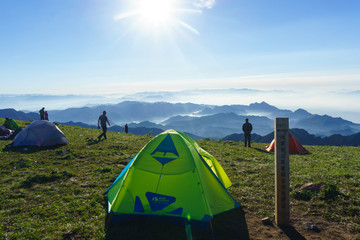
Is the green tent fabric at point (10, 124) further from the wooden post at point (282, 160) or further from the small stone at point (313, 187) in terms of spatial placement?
the small stone at point (313, 187)

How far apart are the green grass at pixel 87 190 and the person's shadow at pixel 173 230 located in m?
0.63

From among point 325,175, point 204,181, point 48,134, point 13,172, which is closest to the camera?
point 204,181

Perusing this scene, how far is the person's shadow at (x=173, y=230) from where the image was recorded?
6.86 m

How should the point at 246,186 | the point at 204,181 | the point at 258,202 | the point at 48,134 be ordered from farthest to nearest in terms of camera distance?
the point at 48,134 → the point at 246,186 → the point at 258,202 → the point at 204,181

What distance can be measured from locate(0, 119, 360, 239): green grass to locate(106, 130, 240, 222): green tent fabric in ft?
4.67

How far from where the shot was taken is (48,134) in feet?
63.1

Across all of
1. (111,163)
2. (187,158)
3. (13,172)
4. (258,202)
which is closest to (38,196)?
(13,172)

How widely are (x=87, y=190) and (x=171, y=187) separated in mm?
5323

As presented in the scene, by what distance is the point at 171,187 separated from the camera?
7.69 m

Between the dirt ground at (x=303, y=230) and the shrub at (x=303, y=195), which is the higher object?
the shrub at (x=303, y=195)

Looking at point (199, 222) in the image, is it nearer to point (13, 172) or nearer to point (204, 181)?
point (204, 181)

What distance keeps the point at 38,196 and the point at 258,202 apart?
999cm

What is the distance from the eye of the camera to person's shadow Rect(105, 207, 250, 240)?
270 inches

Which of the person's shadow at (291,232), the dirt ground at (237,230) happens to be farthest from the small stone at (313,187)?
the person's shadow at (291,232)
